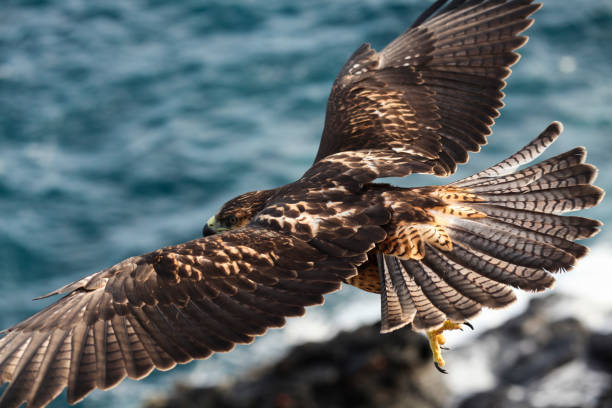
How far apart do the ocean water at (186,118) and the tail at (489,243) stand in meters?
7.29

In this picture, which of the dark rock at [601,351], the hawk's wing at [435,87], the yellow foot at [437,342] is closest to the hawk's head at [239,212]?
the hawk's wing at [435,87]

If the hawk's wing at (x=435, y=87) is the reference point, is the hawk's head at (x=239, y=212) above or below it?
below

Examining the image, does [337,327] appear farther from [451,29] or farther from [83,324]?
[83,324]

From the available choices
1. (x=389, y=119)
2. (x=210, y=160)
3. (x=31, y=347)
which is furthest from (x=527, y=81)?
(x=31, y=347)

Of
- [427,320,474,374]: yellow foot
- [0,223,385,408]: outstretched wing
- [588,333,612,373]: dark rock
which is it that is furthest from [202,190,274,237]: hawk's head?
[588,333,612,373]: dark rock

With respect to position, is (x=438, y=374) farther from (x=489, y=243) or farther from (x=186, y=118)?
(x=186, y=118)

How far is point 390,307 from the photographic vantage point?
525 centimetres

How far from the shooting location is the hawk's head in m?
6.51

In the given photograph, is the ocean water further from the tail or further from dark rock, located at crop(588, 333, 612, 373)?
the tail

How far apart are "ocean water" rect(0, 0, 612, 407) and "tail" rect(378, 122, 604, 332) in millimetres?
7287

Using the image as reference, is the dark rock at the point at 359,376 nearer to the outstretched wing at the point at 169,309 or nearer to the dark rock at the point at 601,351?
the dark rock at the point at 601,351

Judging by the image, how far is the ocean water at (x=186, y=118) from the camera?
15234 mm

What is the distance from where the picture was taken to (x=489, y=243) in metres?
5.51

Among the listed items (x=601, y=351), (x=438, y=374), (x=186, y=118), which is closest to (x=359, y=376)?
(x=438, y=374)
